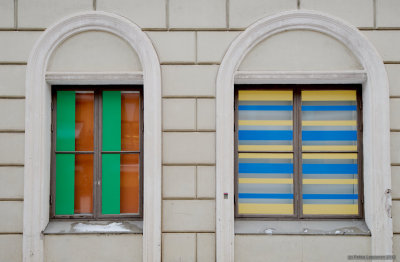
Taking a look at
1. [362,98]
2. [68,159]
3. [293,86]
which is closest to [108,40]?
[68,159]

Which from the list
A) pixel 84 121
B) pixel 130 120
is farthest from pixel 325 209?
pixel 84 121

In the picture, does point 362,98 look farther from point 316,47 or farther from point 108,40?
point 108,40

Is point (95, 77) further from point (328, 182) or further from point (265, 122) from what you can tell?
point (328, 182)

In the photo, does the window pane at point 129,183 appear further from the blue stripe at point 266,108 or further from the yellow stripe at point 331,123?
the yellow stripe at point 331,123

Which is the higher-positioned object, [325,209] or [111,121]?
[111,121]

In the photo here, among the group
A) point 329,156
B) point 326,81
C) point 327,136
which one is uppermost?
point 326,81

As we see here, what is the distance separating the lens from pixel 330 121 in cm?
556

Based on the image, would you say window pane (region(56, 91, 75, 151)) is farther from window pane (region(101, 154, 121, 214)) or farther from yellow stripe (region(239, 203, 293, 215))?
yellow stripe (region(239, 203, 293, 215))

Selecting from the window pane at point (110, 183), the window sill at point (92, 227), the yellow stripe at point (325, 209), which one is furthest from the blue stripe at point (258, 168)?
the window pane at point (110, 183)

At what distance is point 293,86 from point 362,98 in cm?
109

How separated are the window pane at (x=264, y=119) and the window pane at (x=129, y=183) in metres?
1.71

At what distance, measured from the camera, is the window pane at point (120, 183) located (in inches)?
219

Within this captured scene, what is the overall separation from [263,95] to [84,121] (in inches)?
115

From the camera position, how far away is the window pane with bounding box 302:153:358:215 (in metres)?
5.52
